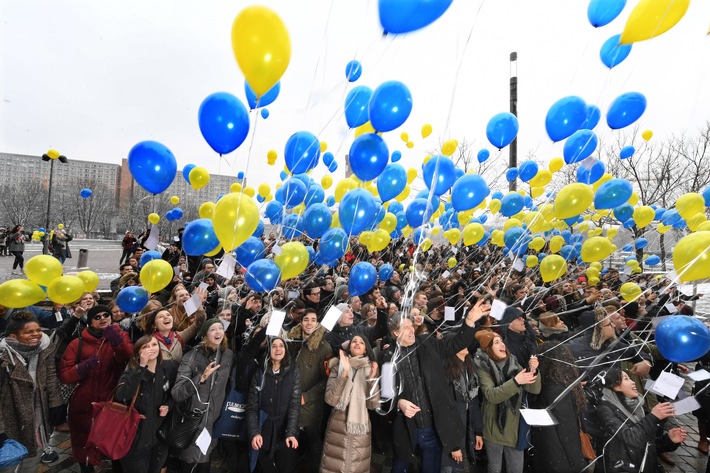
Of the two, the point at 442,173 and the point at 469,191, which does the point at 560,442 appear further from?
the point at 442,173

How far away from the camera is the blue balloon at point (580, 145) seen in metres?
4.61

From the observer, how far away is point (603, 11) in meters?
3.42

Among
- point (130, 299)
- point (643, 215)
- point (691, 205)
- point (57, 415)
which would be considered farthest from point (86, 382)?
point (643, 215)

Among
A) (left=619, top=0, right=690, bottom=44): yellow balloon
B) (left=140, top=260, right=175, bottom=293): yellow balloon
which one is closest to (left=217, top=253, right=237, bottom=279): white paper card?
(left=140, top=260, right=175, bottom=293): yellow balloon

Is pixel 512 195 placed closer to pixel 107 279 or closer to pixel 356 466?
pixel 356 466

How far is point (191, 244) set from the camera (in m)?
4.20

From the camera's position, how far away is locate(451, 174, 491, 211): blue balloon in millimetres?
4623

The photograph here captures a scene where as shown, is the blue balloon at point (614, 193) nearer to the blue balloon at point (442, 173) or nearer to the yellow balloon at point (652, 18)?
the blue balloon at point (442, 173)

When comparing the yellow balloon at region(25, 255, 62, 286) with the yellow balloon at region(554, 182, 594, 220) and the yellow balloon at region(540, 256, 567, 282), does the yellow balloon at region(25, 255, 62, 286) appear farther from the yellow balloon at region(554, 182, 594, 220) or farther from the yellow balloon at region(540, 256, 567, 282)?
the yellow balloon at region(540, 256, 567, 282)

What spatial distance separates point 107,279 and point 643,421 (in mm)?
13105

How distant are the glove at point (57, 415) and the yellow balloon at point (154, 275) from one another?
120 cm

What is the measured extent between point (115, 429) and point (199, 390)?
571 mm

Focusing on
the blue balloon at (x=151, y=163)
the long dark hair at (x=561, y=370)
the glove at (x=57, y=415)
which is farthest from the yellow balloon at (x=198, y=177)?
the long dark hair at (x=561, y=370)

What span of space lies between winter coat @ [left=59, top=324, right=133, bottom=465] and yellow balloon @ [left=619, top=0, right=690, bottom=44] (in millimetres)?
4854
